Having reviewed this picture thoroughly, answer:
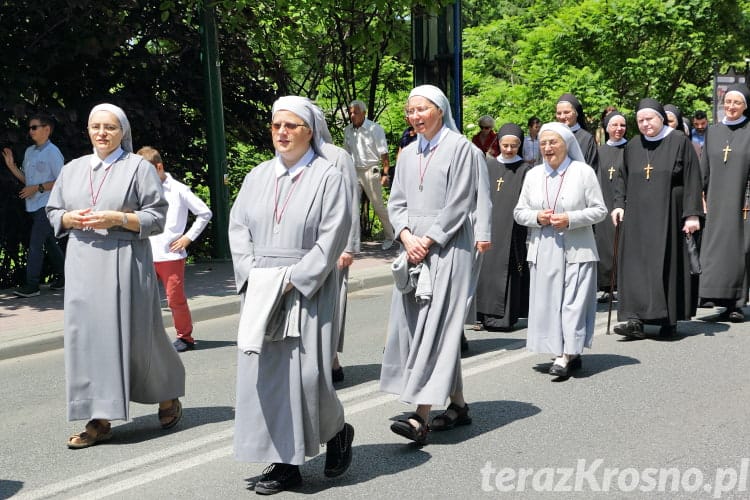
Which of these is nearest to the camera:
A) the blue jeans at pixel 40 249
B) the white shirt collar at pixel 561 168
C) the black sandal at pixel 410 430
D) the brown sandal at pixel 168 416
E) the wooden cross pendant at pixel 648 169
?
the black sandal at pixel 410 430

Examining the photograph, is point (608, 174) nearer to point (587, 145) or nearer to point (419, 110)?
point (587, 145)

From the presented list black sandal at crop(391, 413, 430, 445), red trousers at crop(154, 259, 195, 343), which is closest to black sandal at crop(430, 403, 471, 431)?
black sandal at crop(391, 413, 430, 445)

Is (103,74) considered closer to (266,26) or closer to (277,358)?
(266,26)

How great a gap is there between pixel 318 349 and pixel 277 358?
202mm

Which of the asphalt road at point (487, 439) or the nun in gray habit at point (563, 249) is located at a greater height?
the nun in gray habit at point (563, 249)

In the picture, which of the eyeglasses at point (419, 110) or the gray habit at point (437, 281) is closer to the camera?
the gray habit at point (437, 281)

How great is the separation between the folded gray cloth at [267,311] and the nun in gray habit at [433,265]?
113cm

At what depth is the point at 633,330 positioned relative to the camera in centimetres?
943

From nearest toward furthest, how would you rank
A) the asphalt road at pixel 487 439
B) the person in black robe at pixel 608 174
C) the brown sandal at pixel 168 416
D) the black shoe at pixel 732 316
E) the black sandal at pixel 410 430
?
the asphalt road at pixel 487 439 → the black sandal at pixel 410 430 → the brown sandal at pixel 168 416 → the black shoe at pixel 732 316 → the person in black robe at pixel 608 174

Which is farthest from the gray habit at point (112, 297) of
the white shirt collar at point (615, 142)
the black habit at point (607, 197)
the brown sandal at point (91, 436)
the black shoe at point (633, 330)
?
the white shirt collar at point (615, 142)

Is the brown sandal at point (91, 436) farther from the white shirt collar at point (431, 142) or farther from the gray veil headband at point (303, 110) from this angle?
the white shirt collar at point (431, 142)

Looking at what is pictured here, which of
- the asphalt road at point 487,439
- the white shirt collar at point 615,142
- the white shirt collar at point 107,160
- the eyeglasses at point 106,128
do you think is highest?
the eyeglasses at point 106,128

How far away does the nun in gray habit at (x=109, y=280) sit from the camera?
6.30 m

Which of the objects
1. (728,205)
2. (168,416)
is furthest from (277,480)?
(728,205)
